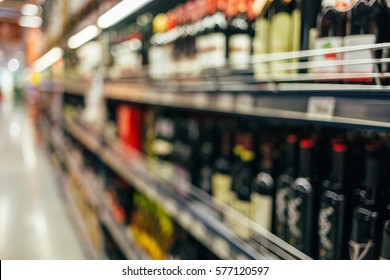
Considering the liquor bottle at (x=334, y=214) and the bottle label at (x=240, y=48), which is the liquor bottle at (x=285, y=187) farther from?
the bottle label at (x=240, y=48)

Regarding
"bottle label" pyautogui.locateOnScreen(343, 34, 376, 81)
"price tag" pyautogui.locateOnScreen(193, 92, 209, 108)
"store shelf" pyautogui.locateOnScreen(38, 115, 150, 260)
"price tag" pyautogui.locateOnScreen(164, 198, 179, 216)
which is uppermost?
"bottle label" pyautogui.locateOnScreen(343, 34, 376, 81)

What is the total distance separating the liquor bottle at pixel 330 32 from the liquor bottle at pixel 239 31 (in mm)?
428

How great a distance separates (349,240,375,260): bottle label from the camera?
0.78m

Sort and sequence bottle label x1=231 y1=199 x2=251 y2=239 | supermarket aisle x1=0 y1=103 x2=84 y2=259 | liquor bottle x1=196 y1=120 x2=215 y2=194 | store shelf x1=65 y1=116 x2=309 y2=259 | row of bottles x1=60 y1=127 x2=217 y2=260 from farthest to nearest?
supermarket aisle x1=0 y1=103 x2=84 y2=259, row of bottles x1=60 y1=127 x2=217 y2=260, liquor bottle x1=196 y1=120 x2=215 y2=194, bottle label x1=231 y1=199 x2=251 y2=239, store shelf x1=65 y1=116 x2=309 y2=259

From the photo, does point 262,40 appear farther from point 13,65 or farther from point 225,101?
point 13,65

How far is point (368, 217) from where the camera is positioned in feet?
2.55

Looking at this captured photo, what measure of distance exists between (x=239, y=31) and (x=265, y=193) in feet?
2.02

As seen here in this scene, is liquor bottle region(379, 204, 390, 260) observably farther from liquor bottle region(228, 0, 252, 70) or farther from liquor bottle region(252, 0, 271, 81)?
liquor bottle region(228, 0, 252, 70)

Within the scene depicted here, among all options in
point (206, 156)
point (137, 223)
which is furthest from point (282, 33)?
point (137, 223)

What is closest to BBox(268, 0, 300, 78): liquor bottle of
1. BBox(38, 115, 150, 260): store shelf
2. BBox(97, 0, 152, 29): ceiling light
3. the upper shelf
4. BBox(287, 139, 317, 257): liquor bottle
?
the upper shelf

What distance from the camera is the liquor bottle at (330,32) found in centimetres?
84

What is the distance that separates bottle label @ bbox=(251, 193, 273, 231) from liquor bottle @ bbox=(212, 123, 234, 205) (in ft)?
0.71

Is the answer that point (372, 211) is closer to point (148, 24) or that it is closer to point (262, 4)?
point (262, 4)
